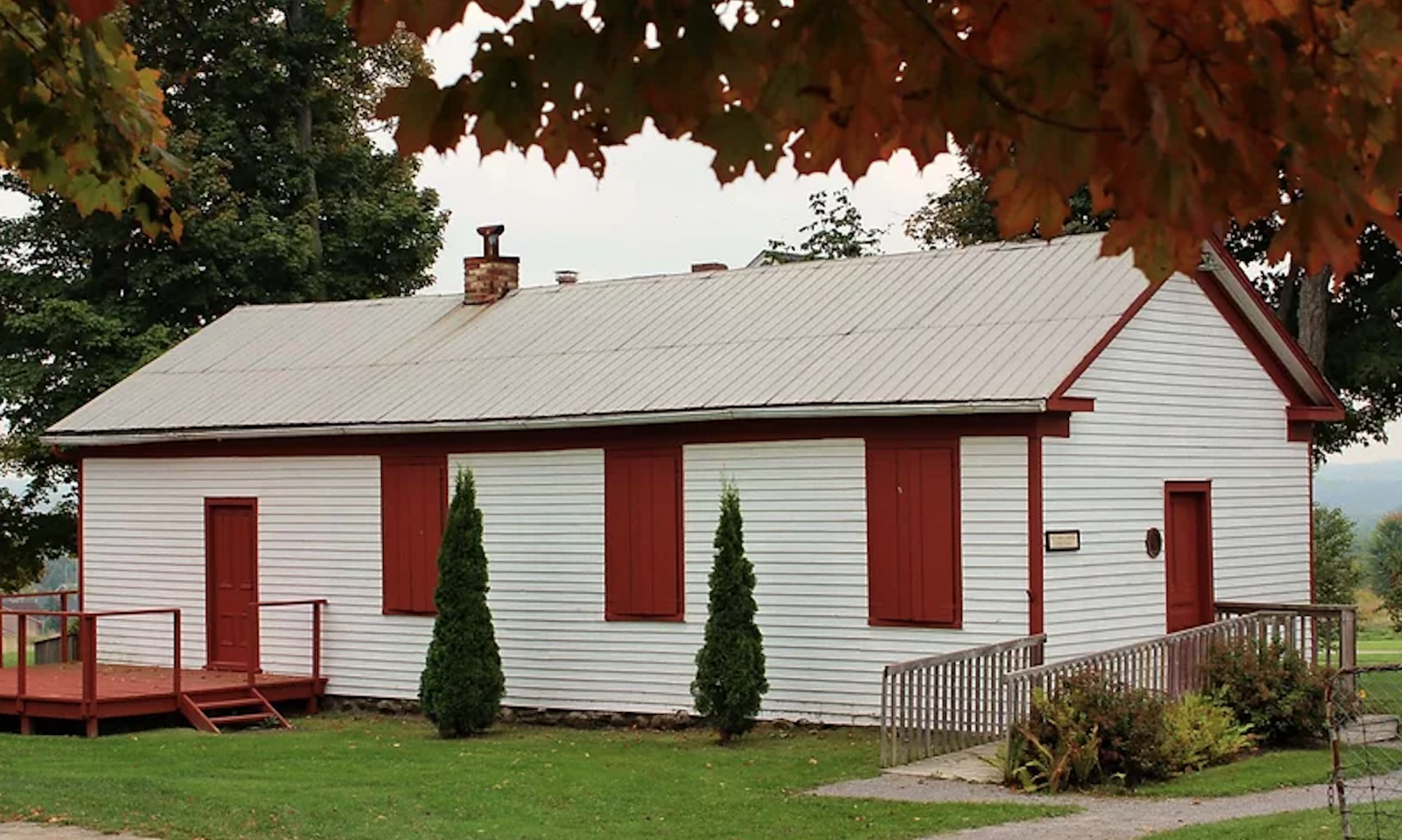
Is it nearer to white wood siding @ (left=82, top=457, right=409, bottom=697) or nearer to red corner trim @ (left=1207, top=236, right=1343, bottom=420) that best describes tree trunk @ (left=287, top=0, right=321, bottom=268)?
white wood siding @ (left=82, top=457, right=409, bottom=697)

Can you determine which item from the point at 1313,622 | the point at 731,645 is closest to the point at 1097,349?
the point at 1313,622

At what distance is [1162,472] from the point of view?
68.1ft

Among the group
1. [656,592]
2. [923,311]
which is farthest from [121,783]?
[923,311]

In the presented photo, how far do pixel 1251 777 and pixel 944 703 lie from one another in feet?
8.62

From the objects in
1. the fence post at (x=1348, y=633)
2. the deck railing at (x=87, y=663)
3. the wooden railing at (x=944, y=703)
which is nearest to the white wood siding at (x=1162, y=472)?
the wooden railing at (x=944, y=703)

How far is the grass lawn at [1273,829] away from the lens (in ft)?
43.1

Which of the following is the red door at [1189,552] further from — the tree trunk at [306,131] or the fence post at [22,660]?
the tree trunk at [306,131]

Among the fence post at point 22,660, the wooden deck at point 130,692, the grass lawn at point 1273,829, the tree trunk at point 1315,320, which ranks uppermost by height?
the tree trunk at point 1315,320

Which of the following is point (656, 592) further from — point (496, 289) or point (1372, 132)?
point (1372, 132)

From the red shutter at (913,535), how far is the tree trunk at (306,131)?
21.2 m

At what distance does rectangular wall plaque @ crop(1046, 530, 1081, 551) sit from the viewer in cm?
1892

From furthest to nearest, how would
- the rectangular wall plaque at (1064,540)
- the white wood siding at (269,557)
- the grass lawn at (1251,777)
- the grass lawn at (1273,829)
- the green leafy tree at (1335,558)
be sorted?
1. the green leafy tree at (1335,558)
2. the white wood siding at (269,557)
3. the rectangular wall plaque at (1064,540)
4. the grass lawn at (1251,777)
5. the grass lawn at (1273,829)

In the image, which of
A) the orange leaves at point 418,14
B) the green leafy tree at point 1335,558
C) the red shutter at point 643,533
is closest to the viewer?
the orange leaves at point 418,14

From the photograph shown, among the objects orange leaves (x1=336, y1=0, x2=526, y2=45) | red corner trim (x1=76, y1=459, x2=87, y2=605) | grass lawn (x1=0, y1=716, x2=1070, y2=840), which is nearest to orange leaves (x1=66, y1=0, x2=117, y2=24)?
orange leaves (x1=336, y1=0, x2=526, y2=45)
